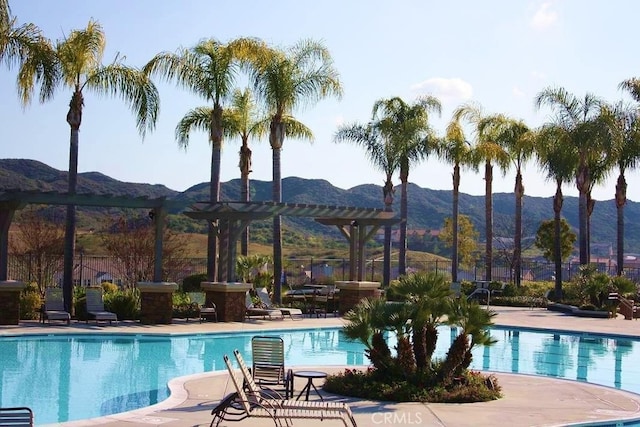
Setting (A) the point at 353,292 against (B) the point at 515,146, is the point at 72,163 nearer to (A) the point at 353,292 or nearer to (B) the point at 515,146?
(A) the point at 353,292

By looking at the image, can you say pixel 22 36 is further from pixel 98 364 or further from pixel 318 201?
pixel 318 201

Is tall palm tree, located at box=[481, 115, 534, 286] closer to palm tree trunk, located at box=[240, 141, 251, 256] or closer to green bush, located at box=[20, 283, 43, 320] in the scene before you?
palm tree trunk, located at box=[240, 141, 251, 256]

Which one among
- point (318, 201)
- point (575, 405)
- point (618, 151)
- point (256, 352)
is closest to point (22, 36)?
point (256, 352)

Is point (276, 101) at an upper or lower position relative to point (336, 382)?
upper

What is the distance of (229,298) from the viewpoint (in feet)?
77.0

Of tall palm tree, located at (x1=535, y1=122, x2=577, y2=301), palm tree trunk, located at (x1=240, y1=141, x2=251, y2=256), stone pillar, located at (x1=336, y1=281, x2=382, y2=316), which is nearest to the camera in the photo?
stone pillar, located at (x1=336, y1=281, x2=382, y2=316)

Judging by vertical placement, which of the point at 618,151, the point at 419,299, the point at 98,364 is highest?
the point at 618,151

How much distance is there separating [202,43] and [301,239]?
57.0 metres

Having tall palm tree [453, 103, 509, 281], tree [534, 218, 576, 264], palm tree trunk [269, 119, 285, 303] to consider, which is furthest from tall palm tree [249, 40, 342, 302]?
tree [534, 218, 576, 264]

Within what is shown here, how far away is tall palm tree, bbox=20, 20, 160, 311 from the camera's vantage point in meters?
23.3

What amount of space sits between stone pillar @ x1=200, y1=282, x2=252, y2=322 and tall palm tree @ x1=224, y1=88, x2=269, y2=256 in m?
9.74

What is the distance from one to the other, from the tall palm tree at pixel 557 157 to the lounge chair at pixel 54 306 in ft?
62.8

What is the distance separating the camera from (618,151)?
35.8 metres

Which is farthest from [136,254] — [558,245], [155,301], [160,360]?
[558,245]
